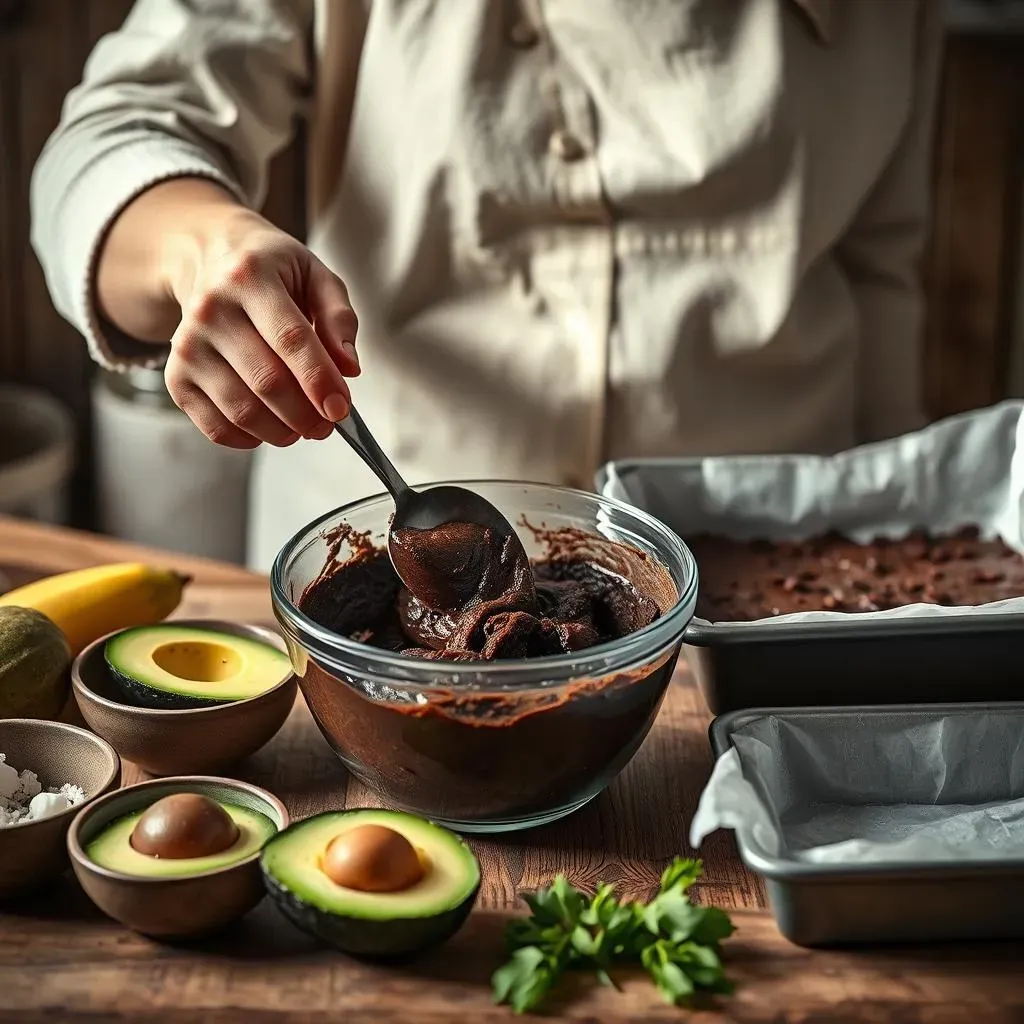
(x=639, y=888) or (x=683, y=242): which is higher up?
(x=683, y=242)

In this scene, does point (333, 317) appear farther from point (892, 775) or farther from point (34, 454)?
point (34, 454)

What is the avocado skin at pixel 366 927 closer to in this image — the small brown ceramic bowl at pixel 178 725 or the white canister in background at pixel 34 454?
the small brown ceramic bowl at pixel 178 725

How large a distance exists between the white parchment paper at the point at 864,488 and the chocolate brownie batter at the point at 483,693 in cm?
29

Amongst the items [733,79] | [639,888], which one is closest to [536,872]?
[639,888]

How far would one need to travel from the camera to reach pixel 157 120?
1537 mm

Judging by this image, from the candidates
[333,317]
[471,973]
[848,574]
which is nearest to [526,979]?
[471,973]

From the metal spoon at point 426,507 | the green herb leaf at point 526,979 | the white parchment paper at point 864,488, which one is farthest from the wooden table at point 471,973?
the white parchment paper at point 864,488

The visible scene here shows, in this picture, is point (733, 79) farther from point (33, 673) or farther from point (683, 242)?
point (33, 673)

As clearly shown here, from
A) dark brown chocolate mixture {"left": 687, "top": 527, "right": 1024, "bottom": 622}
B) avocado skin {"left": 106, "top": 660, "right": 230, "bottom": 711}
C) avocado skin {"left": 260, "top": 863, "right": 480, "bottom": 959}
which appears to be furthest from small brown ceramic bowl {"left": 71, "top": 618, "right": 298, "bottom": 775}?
dark brown chocolate mixture {"left": 687, "top": 527, "right": 1024, "bottom": 622}

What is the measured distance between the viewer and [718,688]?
1.21m

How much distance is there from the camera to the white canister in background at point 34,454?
254 cm

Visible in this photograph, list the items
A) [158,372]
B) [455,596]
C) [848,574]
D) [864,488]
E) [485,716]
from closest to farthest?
[485,716] < [455,596] < [848,574] < [864,488] < [158,372]

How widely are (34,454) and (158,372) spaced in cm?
38

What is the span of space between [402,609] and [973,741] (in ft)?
1.69
